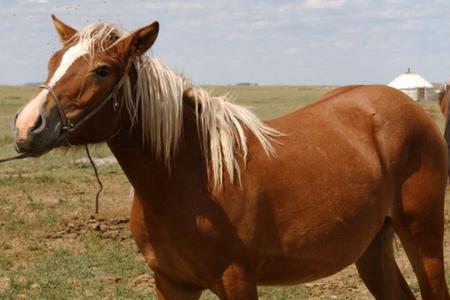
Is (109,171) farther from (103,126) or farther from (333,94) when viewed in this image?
(103,126)

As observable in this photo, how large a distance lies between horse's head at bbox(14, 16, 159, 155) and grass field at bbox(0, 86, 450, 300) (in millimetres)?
354

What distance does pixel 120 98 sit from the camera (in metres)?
3.33

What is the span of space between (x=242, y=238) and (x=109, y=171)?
10.5m

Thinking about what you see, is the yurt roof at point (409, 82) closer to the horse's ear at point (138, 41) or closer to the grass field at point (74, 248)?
the grass field at point (74, 248)

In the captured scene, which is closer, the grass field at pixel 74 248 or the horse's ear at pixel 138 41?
the horse's ear at pixel 138 41

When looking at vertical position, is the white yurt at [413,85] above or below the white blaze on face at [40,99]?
below

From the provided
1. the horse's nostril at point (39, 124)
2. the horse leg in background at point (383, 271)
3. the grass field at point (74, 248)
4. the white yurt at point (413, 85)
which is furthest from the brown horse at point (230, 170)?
the white yurt at point (413, 85)

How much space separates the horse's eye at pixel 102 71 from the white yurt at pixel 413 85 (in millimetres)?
28931

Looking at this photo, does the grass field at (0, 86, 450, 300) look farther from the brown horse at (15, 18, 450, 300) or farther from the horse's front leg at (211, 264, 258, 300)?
the horse's front leg at (211, 264, 258, 300)

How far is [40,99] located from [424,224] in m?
2.48

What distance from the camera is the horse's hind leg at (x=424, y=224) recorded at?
423 cm

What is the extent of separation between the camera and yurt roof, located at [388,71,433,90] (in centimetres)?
3225

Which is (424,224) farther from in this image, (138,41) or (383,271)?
(138,41)

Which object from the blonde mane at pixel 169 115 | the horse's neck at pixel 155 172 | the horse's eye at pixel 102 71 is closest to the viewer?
the horse's eye at pixel 102 71
